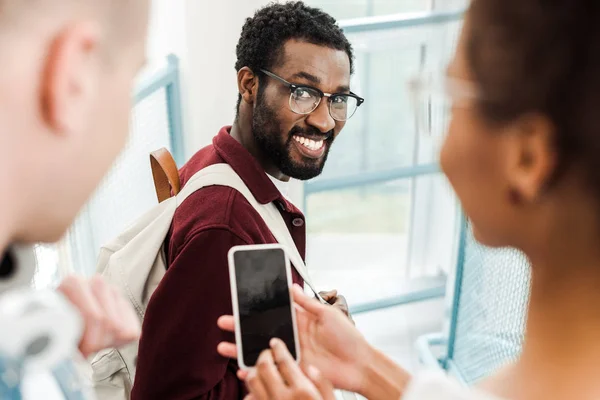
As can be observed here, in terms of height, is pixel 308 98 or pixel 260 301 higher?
pixel 308 98

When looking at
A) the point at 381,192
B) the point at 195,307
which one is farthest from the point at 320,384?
the point at 381,192

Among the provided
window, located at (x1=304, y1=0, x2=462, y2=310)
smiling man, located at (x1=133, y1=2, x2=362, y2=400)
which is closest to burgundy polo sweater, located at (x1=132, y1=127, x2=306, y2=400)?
smiling man, located at (x1=133, y1=2, x2=362, y2=400)

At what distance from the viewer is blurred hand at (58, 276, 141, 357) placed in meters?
0.59

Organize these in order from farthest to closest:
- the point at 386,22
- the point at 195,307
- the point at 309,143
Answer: the point at 386,22
the point at 309,143
the point at 195,307

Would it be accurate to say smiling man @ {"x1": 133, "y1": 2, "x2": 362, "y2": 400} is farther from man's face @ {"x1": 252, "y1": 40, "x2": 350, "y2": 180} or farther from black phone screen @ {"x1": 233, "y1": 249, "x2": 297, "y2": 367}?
black phone screen @ {"x1": 233, "y1": 249, "x2": 297, "y2": 367}

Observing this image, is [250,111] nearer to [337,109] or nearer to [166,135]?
[337,109]

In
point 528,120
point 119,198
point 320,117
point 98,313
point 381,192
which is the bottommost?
point 381,192

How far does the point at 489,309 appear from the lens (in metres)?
1.39

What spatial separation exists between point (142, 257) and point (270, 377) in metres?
0.39

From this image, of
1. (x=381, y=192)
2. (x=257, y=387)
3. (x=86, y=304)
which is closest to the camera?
(x=86, y=304)

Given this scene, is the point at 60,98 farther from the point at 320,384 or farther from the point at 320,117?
the point at 320,117

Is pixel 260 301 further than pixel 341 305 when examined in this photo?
No

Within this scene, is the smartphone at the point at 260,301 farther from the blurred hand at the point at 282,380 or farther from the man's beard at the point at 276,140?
the man's beard at the point at 276,140

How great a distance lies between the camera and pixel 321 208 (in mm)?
2367
